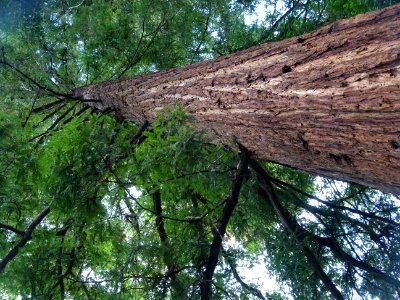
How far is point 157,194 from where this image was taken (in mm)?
4762

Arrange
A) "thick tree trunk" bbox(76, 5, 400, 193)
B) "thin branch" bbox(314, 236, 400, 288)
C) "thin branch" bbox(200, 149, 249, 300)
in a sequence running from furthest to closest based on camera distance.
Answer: "thin branch" bbox(314, 236, 400, 288) < "thin branch" bbox(200, 149, 249, 300) < "thick tree trunk" bbox(76, 5, 400, 193)

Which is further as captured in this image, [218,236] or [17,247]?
[17,247]

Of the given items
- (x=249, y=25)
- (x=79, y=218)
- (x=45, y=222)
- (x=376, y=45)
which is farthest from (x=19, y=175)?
(x=249, y=25)

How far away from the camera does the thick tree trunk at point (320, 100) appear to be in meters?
1.75

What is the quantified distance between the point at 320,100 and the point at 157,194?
2998 millimetres

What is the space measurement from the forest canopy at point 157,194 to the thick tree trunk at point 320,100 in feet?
0.83

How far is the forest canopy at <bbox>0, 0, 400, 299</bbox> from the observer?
303 cm

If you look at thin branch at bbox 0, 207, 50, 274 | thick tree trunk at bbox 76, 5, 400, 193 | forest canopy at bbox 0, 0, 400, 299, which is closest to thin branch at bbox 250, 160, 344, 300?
forest canopy at bbox 0, 0, 400, 299

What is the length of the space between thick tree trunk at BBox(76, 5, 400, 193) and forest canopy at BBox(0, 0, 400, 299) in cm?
25

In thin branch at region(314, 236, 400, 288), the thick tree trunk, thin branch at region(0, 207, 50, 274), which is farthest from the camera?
thin branch at region(0, 207, 50, 274)

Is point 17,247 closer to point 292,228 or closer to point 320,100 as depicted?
point 292,228

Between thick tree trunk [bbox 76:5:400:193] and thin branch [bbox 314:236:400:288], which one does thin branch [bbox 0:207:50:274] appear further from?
thin branch [bbox 314:236:400:288]

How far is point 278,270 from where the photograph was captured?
439cm

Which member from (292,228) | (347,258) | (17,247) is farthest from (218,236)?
(17,247)
